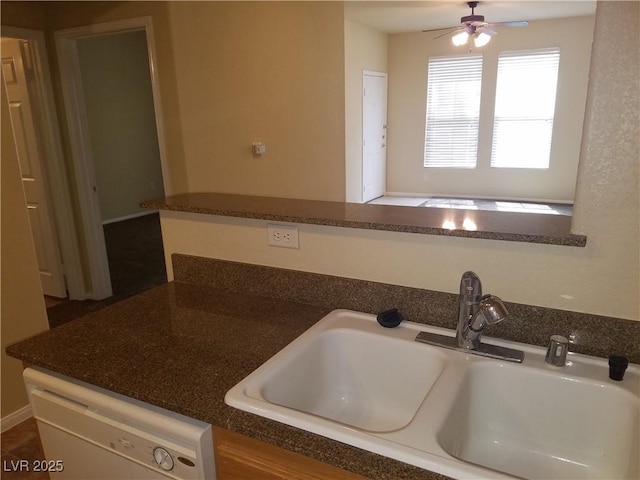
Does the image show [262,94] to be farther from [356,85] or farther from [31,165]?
[356,85]

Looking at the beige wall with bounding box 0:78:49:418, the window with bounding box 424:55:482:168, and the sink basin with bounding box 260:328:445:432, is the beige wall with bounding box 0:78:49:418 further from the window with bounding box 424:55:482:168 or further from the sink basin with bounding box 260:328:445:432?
the window with bounding box 424:55:482:168

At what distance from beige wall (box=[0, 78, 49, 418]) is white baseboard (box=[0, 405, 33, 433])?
0.8 inches

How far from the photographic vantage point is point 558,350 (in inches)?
43.3

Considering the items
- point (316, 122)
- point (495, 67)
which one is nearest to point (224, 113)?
point (316, 122)

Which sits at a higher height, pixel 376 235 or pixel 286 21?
pixel 286 21

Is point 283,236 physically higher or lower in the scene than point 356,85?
lower

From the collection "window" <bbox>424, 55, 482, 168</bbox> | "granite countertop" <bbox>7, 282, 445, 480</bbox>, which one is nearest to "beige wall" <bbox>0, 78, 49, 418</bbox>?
"granite countertop" <bbox>7, 282, 445, 480</bbox>

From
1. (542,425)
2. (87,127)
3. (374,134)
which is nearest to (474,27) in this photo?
(374,134)

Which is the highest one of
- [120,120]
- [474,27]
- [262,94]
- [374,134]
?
[474,27]

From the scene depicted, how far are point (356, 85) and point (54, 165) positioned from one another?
3830 millimetres

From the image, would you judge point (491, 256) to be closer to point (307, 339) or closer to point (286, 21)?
point (307, 339)

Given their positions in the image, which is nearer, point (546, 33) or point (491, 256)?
point (491, 256)

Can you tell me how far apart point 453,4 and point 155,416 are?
5.55 metres

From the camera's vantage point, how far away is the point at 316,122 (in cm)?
381
